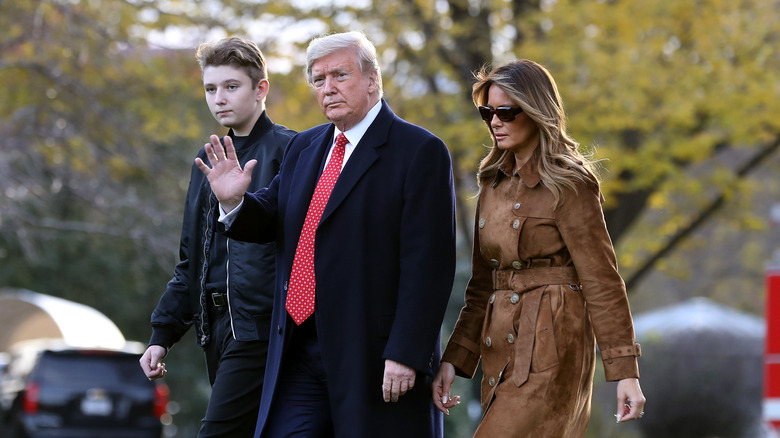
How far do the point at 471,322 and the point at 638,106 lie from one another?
11199mm

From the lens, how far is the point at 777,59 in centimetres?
1617

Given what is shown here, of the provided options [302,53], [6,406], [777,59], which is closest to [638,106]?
[777,59]

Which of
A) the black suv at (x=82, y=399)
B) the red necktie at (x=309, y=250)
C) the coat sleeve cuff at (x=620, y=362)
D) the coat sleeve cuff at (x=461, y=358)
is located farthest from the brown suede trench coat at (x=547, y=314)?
the black suv at (x=82, y=399)

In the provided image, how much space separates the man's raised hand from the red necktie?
254 millimetres

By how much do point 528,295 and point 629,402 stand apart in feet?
1.66

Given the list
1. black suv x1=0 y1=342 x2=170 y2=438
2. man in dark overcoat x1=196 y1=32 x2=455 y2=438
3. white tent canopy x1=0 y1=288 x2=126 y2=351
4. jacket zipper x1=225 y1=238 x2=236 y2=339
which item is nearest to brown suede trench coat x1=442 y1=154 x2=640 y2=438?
man in dark overcoat x1=196 y1=32 x2=455 y2=438

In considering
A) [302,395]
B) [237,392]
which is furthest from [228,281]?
[302,395]

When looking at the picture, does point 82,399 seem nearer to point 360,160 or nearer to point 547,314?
point 360,160

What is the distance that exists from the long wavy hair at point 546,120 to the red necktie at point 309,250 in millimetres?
578

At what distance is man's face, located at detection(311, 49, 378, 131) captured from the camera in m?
4.35

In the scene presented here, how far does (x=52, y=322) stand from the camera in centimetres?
2359

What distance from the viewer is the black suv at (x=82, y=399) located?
48.0 feet

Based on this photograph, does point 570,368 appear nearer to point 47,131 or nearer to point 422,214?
point 422,214

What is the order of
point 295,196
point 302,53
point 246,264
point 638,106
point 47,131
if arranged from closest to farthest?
point 295,196
point 246,264
point 47,131
point 638,106
point 302,53
